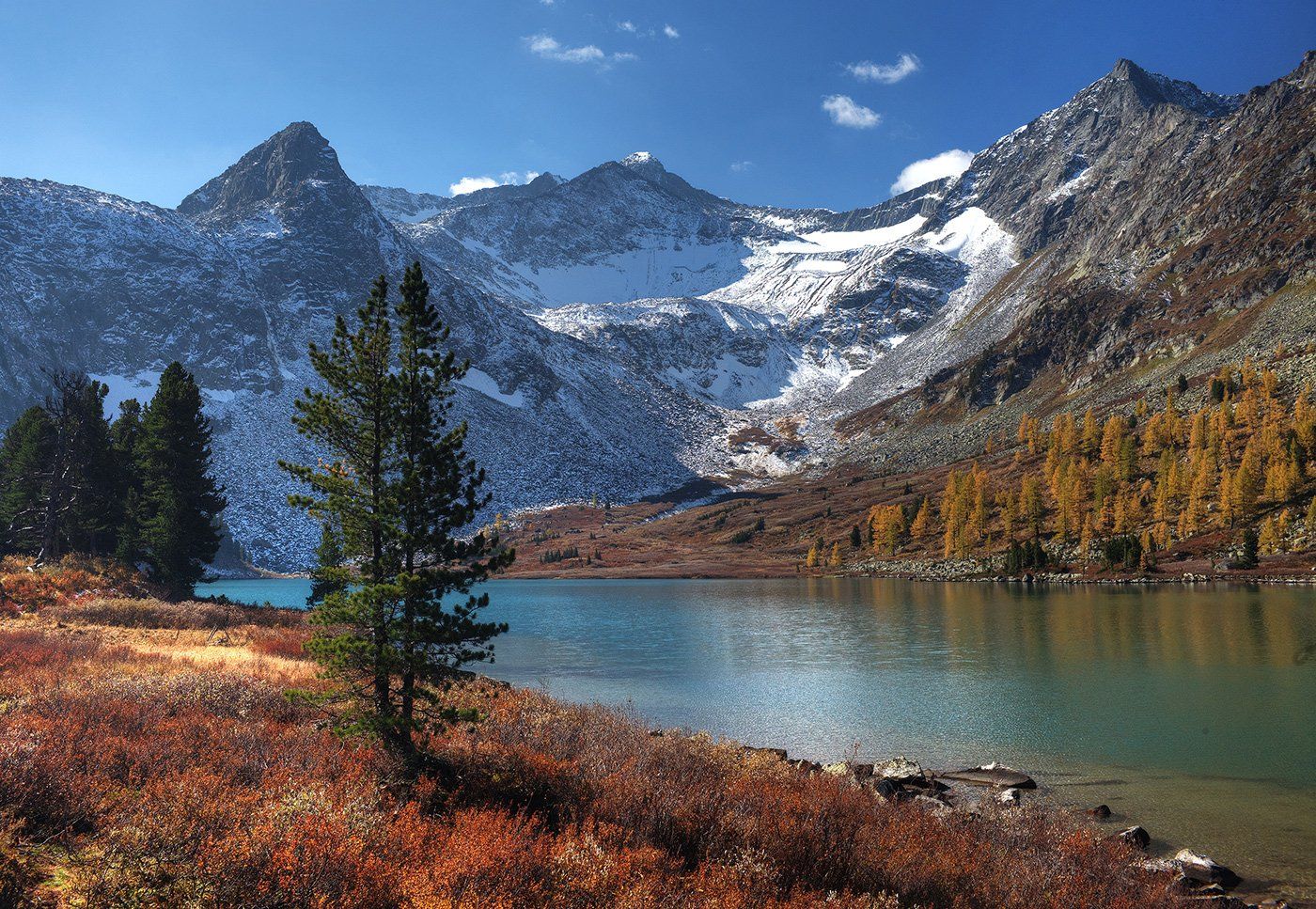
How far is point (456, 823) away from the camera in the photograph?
930 centimetres

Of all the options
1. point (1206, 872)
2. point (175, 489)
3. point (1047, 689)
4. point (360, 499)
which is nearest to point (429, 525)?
point (360, 499)

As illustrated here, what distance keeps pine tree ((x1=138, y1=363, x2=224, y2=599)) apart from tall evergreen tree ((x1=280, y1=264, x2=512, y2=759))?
40.4 m

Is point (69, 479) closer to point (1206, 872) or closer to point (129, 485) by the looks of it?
point (129, 485)

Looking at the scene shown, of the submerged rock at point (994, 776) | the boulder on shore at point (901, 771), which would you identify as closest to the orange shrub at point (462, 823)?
the boulder on shore at point (901, 771)

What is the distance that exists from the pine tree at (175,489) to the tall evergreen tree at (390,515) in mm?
40410

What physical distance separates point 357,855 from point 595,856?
261cm

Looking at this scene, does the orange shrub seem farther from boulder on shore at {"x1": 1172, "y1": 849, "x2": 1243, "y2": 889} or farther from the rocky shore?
boulder on shore at {"x1": 1172, "y1": 849, "x2": 1243, "y2": 889}

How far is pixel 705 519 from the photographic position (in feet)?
625

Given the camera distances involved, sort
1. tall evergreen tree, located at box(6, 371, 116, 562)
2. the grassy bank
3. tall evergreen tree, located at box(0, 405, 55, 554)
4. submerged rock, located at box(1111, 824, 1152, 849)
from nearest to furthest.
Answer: the grassy bank → submerged rock, located at box(1111, 824, 1152, 849) → tall evergreen tree, located at box(6, 371, 116, 562) → tall evergreen tree, located at box(0, 405, 55, 554)

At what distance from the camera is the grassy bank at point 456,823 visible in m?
6.59

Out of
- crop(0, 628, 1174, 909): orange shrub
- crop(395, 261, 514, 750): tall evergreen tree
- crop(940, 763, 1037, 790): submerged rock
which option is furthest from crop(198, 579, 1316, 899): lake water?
crop(395, 261, 514, 750): tall evergreen tree

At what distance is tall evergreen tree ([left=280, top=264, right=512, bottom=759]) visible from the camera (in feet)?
42.7

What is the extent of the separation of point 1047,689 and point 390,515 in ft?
103

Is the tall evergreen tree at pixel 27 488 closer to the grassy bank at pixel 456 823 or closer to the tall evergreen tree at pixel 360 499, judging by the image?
the grassy bank at pixel 456 823
